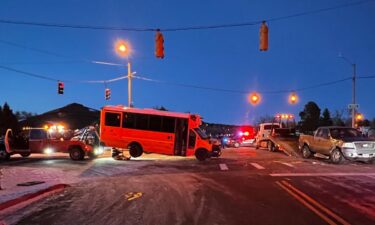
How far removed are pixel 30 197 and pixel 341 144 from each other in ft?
56.3

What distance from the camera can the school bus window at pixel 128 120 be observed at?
97.3ft

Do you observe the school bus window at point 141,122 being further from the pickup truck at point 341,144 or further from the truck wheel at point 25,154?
the pickup truck at point 341,144

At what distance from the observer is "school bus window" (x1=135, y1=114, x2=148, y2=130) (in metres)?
29.5

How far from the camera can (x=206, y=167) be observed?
24.6 meters

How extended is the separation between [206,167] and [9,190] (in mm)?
10954

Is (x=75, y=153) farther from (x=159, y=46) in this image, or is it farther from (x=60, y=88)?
(x=60, y=88)

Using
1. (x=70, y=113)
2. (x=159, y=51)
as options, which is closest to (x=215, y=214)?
(x=159, y=51)

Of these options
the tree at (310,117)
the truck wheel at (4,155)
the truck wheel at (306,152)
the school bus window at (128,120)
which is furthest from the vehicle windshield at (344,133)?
the tree at (310,117)

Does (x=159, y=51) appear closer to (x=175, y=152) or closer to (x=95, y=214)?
(x=175, y=152)

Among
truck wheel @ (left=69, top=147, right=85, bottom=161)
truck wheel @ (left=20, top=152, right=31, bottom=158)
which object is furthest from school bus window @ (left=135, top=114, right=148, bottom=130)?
truck wheel @ (left=20, top=152, right=31, bottom=158)

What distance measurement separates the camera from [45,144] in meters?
29.3

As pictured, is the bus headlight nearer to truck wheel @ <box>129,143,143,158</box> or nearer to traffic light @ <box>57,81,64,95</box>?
truck wheel @ <box>129,143,143,158</box>

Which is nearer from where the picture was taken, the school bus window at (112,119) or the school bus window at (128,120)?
the school bus window at (128,120)

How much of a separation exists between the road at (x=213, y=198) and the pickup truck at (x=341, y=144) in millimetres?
4043
